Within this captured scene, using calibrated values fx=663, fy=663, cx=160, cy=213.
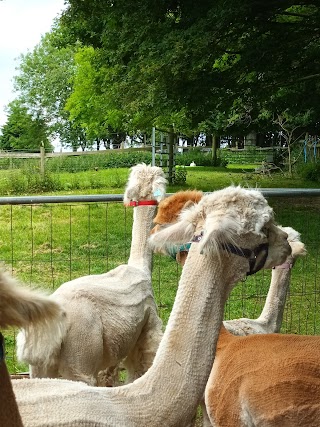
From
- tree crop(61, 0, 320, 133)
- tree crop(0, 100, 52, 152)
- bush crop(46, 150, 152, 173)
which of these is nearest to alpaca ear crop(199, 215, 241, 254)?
tree crop(61, 0, 320, 133)

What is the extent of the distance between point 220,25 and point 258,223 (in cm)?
811

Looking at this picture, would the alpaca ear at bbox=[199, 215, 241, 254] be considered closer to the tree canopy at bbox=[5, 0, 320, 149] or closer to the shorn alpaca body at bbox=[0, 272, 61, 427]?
the shorn alpaca body at bbox=[0, 272, 61, 427]

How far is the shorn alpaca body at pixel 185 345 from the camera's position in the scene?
2359 mm

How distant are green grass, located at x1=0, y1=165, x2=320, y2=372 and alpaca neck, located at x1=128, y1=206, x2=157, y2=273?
280mm

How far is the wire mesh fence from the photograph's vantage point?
5.57 m

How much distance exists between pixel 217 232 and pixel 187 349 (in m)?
0.48

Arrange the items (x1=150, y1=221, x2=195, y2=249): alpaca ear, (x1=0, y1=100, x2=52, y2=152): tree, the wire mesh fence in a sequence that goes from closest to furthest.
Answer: (x1=150, y1=221, x2=195, y2=249): alpaca ear, the wire mesh fence, (x1=0, y1=100, x2=52, y2=152): tree

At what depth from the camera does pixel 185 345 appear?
2.56 m

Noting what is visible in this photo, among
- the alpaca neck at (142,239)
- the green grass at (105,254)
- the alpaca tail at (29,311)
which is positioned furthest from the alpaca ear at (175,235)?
the green grass at (105,254)

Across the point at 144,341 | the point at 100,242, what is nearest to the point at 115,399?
the point at 144,341

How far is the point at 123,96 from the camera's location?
38.6ft

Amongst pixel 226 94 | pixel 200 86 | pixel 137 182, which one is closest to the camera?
pixel 137 182

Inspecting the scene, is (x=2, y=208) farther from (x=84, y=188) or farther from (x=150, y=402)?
(x=150, y=402)

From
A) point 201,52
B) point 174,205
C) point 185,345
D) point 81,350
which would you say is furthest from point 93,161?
point 185,345
